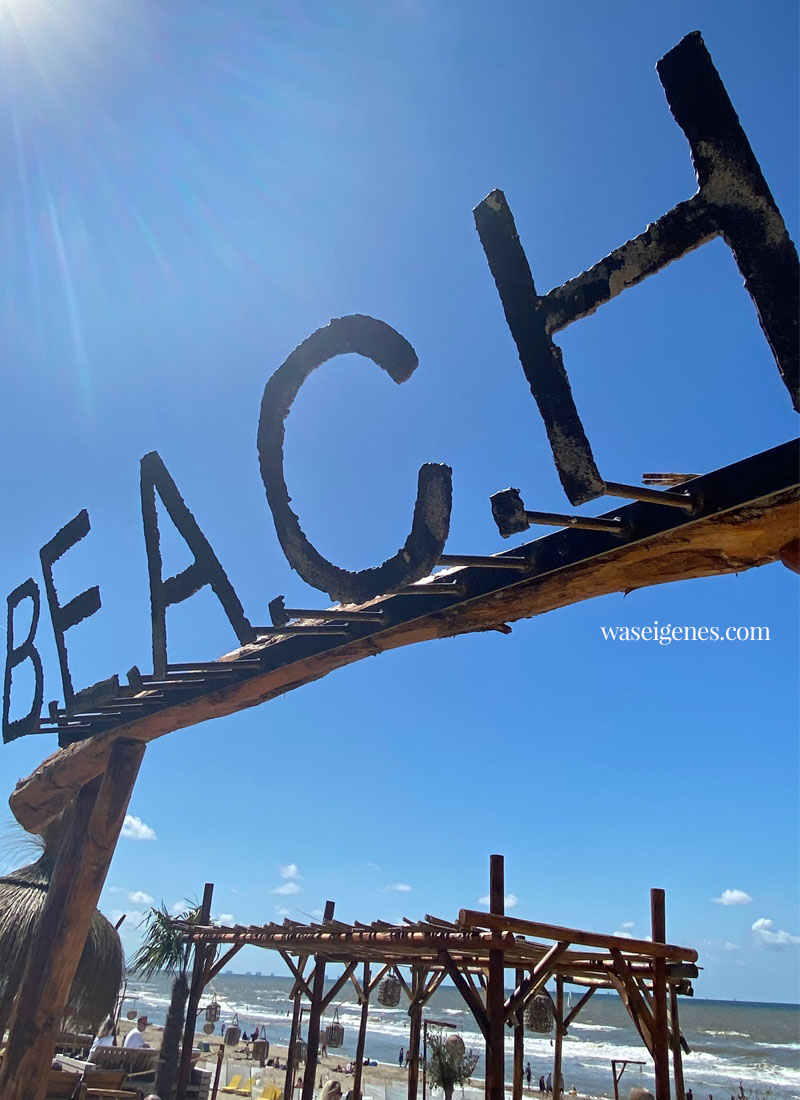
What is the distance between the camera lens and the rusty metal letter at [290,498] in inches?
84.7

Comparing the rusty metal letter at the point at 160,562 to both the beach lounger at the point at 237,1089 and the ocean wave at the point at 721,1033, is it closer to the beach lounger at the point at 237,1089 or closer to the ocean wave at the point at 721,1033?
the beach lounger at the point at 237,1089

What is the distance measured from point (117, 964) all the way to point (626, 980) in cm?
616

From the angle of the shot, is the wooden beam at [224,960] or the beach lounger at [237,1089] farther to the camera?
the beach lounger at [237,1089]

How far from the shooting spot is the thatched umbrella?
7570 millimetres

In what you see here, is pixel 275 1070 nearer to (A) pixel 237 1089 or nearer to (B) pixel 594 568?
(A) pixel 237 1089

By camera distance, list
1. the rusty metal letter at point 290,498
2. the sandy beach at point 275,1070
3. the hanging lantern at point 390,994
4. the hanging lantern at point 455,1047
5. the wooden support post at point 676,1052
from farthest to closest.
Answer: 1. the sandy beach at point 275,1070
2. the hanging lantern at point 455,1047
3. the hanging lantern at point 390,994
4. the wooden support post at point 676,1052
5. the rusty metal letter at point 290,498

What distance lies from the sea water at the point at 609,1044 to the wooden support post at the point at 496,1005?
21.7 meters

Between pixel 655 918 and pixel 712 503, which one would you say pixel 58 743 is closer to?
pixel 712 503

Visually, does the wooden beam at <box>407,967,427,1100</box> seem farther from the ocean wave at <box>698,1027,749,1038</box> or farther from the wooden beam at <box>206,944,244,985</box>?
the ocean wave at <box>698,1027,749,1038</box>

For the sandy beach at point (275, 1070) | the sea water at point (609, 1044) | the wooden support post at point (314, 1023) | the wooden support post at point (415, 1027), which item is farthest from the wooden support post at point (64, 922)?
the sea water at point (609, 1044)

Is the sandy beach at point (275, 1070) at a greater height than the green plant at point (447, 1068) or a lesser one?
lesser

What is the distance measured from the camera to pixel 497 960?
6.03 m

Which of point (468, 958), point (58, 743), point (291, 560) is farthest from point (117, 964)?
point (291, 560)

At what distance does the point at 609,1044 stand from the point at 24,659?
5662cm
